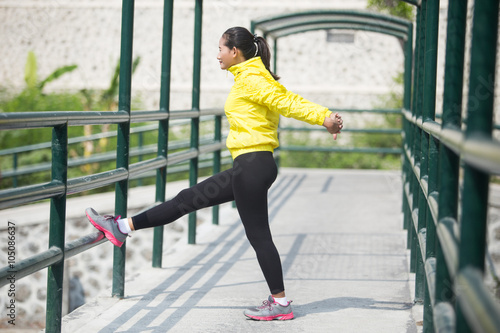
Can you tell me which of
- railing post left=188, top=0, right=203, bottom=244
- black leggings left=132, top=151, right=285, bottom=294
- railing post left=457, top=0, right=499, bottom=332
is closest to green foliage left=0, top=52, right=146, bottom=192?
railing post left=188, top=0, right=203, bottom=244

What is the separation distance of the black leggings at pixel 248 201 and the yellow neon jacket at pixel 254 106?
66 millimetres

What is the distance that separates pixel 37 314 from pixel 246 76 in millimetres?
7007

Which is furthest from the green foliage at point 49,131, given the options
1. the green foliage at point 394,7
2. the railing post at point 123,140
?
the railing post at point 123,140

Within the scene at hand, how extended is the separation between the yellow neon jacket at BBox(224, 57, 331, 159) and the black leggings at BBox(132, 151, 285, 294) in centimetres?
7

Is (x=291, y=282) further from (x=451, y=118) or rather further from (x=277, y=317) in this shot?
(x=451, y=118)

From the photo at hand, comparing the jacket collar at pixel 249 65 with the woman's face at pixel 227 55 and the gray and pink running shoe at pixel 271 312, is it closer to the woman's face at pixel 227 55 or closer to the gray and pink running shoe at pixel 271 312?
the woman's face at pixel 227 55

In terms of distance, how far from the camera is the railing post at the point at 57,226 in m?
3.34

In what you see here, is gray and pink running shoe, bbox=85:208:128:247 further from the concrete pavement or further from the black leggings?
the concrete pavement

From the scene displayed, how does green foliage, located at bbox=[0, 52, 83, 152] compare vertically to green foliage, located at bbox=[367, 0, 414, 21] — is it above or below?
below

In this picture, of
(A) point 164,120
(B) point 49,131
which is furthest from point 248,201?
(B) point 49,131

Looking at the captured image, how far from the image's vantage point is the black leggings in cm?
377

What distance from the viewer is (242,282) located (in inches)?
195

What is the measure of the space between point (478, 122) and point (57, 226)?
2155mm

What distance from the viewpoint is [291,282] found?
4.96 metres
